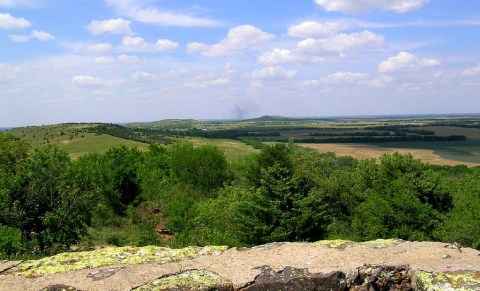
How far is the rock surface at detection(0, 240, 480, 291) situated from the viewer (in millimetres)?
8773

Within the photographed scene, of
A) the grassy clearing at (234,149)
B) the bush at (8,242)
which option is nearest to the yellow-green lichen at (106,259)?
the bush at (8,242)

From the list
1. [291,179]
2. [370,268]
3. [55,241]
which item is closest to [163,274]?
[370,268]

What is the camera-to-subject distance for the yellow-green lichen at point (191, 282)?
861cm

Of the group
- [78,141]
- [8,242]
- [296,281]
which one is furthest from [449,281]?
[78,141]

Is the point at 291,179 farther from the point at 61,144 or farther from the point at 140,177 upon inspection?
the point at 61,144

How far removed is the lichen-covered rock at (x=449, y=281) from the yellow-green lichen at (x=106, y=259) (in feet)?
17.4

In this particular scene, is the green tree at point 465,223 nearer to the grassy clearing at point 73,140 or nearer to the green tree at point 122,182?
the green tree at point 122,182

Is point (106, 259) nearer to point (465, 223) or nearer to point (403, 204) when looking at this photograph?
point (403, 204)

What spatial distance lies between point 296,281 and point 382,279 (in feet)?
7.25

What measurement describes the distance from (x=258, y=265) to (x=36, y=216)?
A: 16442 mm

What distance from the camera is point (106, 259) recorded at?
1023 cm

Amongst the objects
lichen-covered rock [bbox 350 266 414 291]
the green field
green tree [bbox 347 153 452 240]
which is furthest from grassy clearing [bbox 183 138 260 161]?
lichen-covered rock [bbox 350 266 414 291]

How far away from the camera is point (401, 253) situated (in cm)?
1050

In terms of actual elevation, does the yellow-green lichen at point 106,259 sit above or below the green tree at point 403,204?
above
